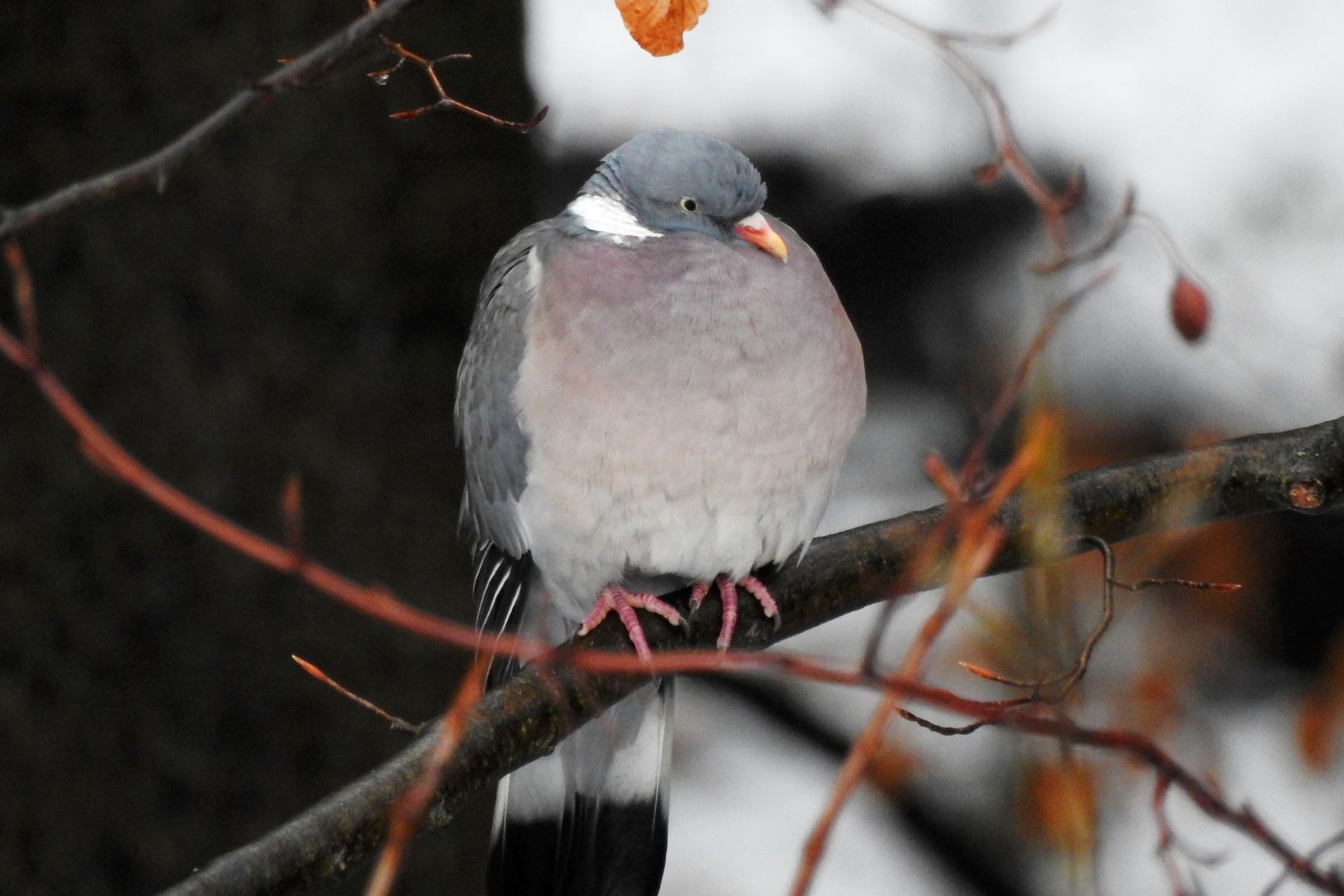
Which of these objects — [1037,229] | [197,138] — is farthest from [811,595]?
[1037,229]

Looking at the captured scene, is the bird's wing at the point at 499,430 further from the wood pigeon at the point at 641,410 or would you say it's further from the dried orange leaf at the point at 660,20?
the dried orange leaf at the point at 660,20

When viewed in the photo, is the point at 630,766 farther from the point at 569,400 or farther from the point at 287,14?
the point at 287,14

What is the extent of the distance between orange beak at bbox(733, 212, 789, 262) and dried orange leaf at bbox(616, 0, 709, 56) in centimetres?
44

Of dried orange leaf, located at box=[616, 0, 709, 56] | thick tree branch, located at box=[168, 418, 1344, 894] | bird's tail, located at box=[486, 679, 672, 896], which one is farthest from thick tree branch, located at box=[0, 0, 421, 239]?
bird's tail, located at box=[486, 679, 672, 896]

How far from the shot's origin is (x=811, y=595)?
5.09 feet

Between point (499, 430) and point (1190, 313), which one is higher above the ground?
point (1190, 313)

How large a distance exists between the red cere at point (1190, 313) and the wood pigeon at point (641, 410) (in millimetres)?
338

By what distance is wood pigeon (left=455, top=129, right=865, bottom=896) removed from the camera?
1.47m

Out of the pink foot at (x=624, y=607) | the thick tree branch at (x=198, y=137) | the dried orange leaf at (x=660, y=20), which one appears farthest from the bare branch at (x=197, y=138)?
the pink foot at (x=624, y=607)

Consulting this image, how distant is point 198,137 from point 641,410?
0.66 metres

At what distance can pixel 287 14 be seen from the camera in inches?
73.2

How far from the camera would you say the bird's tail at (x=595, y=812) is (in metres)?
1.62

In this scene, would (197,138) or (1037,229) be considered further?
(1037,229)

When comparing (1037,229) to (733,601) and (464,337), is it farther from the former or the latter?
(733,601)
